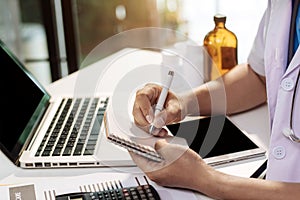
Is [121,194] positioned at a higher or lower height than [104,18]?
lower

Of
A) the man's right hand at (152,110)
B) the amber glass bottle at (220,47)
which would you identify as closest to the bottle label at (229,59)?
the amber glass bottle at (220,47)

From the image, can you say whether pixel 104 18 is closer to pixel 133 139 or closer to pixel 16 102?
pixel 16 102

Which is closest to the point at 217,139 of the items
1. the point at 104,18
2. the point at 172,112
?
the point at 172,112

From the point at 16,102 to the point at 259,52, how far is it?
643mm

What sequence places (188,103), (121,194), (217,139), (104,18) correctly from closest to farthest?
1. (121,194)
2. (217,139)
3. (188,103)
4. (104,18)

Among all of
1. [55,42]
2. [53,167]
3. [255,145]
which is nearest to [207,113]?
[255,145]

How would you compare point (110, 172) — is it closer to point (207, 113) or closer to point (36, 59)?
point (207, 113)

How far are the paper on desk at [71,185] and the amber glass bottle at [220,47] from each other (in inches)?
20.5

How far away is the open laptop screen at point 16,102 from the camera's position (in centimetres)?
114

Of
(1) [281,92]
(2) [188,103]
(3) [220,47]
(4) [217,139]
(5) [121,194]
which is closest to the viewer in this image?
(5) [121,194]

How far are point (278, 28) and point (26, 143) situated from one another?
2.09 ft

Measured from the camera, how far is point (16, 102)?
1.24m

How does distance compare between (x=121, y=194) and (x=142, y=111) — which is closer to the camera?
(x=121, y=194)

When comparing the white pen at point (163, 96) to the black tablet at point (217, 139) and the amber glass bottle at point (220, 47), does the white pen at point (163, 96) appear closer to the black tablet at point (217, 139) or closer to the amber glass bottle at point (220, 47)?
the black tablet at point (217, 139)
